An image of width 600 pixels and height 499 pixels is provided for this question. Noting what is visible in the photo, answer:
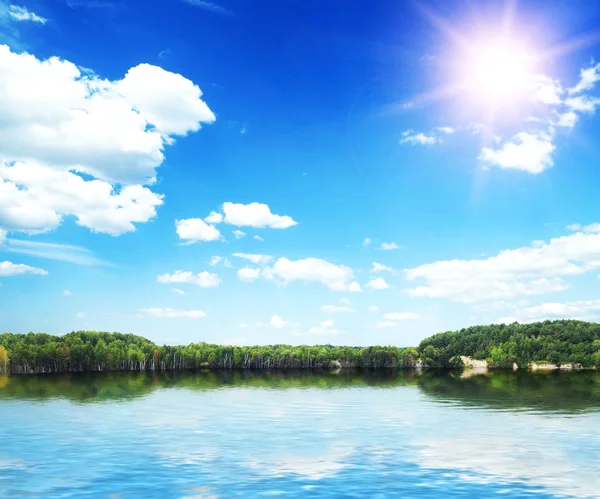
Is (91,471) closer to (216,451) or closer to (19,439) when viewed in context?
(216,451)

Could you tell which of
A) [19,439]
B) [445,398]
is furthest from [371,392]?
[19,439]

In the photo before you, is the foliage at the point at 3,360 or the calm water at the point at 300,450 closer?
the calm water at the point at 300,450

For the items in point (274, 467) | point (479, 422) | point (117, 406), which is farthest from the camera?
point (117, 406)

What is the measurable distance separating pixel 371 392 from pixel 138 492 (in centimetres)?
9536

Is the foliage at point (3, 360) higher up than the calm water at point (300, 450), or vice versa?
the foliage at point (3, 360)

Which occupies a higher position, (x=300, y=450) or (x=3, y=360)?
(x=3, y=360)

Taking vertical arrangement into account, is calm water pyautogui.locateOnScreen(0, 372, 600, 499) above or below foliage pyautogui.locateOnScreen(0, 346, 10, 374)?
below

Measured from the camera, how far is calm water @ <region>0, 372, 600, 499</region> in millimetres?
37062

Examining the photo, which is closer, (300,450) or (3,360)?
(300,450)

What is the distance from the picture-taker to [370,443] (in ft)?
178

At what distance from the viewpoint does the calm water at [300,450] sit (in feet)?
122

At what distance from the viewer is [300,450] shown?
166ft

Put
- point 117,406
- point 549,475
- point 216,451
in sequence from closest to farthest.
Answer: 1. point 549,475
2. point 216,451
3. point 117,406

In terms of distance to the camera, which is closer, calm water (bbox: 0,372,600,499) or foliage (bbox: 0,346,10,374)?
calm water (bbox: 0,372,600,499)
